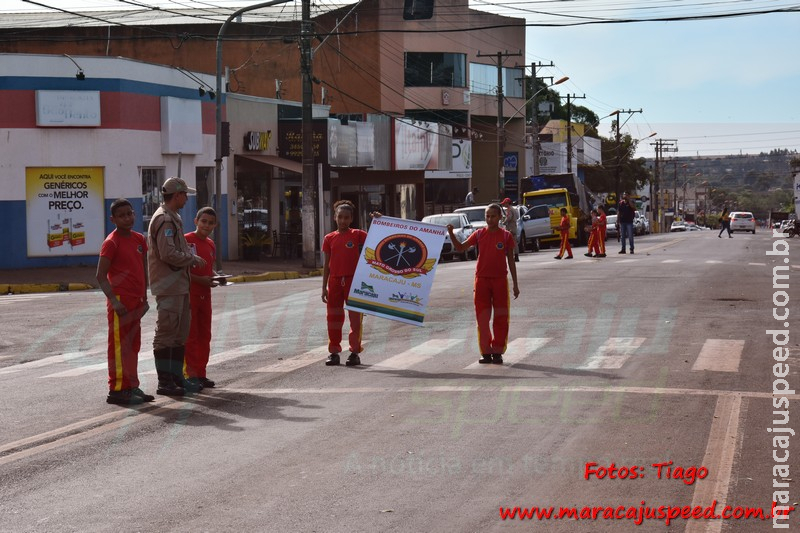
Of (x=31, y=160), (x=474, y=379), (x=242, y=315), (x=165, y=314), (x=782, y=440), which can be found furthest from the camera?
(x=31, y=160)

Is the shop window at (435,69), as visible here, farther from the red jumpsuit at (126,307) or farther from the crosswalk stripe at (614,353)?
the red jumpsuit at (126,307)

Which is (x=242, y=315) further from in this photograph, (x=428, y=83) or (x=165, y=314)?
(x=428, y=83)

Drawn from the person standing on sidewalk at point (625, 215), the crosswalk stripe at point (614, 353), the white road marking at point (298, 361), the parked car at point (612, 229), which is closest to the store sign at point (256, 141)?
the person standing on sidewalk at point (625, 215)

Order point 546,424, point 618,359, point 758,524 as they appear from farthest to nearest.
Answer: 1. point 618,359
2. point 546,424
3. point 758,524

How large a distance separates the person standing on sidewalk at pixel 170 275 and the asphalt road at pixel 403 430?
0.54m

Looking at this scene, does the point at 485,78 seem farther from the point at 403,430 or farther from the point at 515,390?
the point at 403,430

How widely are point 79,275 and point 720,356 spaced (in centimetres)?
2207

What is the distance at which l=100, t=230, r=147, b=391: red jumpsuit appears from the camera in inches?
419

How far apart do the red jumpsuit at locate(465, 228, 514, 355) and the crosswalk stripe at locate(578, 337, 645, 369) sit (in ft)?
3.43

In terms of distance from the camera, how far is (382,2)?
6669 centimetres

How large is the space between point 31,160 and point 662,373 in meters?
25.0

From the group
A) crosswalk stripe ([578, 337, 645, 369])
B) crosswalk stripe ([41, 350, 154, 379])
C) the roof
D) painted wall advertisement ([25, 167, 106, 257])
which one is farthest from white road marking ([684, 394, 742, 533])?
the roof

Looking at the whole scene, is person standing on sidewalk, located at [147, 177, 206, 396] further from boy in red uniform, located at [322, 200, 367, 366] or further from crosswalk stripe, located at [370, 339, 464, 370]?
crosswalk stripe, located at [370, 339, 464, 370]

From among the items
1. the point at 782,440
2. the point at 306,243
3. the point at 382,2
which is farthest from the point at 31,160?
the point at 382,2
